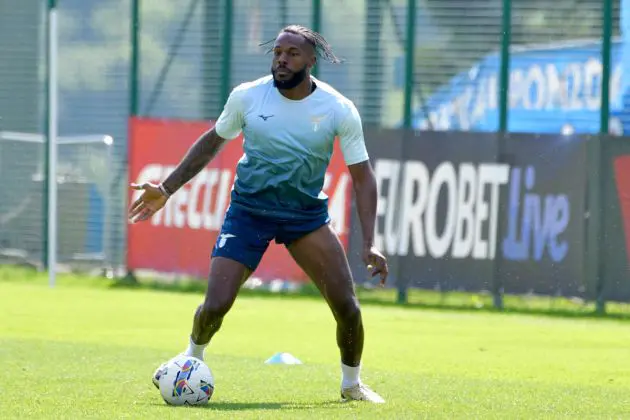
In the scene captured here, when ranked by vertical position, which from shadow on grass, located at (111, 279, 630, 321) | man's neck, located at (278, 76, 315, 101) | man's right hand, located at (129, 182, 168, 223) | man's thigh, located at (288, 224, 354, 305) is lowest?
shadow on grass, located at (111, 279, 630, 321)

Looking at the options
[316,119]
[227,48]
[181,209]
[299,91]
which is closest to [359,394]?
[316,119]

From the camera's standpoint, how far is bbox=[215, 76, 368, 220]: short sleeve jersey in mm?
9953

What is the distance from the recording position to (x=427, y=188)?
68.2 feet

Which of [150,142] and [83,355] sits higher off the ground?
[150,142]

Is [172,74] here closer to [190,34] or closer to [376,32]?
[190,34]

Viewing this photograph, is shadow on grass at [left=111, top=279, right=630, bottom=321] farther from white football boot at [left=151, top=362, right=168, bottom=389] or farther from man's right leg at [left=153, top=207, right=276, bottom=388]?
white football boot at [left=151, top=362, right=168, bottom=389]

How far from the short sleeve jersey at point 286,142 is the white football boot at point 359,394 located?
115 cm

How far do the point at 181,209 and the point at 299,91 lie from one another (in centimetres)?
1291

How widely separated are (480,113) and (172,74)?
4.94m

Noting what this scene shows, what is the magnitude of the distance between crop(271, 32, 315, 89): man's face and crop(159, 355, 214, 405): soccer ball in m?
1.84

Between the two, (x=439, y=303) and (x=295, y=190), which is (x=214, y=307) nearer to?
(x=295, y=190)

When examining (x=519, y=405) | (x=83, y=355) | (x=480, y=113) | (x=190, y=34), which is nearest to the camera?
(x=519, y=405)

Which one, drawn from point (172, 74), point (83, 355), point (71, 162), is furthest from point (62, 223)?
point (83, 355)

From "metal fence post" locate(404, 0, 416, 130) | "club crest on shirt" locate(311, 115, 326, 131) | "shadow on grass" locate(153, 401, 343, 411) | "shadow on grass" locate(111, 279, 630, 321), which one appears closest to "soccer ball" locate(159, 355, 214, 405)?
"shadow on grass" locate(153, 401, 343, 411)
